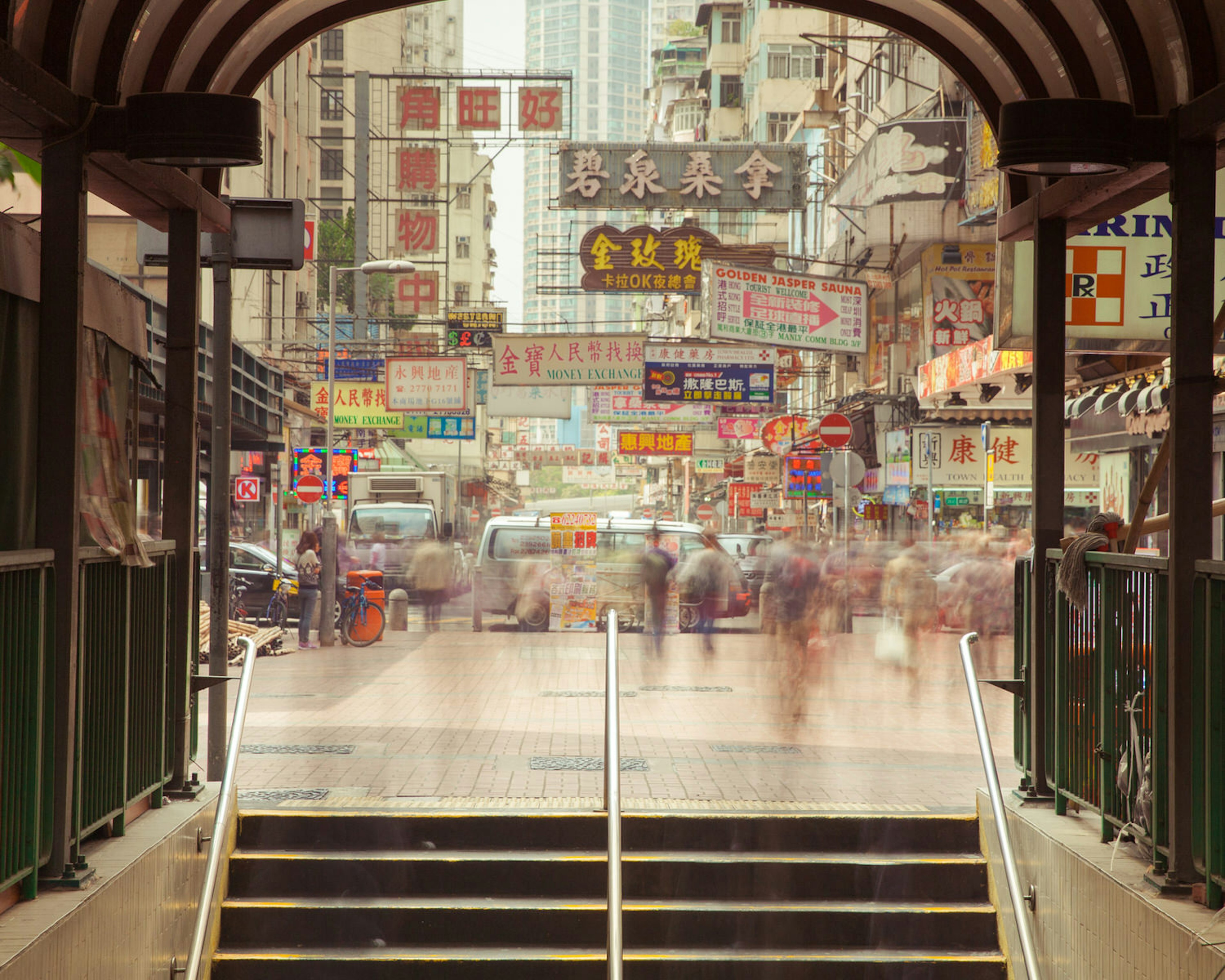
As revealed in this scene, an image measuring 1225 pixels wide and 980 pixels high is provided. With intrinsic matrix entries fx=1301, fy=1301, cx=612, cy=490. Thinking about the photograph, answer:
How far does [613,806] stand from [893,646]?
14750 mm

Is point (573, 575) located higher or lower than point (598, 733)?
higher

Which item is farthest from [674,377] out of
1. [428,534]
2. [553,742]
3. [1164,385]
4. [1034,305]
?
[1034,305]

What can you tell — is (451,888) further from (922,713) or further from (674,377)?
(674,377)

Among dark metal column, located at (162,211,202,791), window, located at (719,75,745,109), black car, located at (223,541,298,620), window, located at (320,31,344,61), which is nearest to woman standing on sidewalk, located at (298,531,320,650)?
black car, located at (223,541,298,620)

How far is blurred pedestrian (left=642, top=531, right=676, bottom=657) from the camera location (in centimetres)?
1788

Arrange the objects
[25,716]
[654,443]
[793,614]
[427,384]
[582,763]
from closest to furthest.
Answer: [25,716] → [582,763] → [793,614] → [427,384] → [654,443]

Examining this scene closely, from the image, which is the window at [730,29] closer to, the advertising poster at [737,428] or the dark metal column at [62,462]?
the advertising poster at [737,428]

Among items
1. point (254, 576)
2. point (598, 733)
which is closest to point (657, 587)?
point (598, 733)

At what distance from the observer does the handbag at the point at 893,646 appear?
1764cm

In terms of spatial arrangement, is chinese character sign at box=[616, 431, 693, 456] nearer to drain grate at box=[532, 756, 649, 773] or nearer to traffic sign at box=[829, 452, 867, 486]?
traffic sign at box=[829, 452, 867, 486]

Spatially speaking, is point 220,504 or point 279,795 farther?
point 220,504

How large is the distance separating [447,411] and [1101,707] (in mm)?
22575

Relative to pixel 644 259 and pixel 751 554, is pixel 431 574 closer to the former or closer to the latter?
pixel 644 259

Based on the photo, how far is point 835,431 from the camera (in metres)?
20.9
